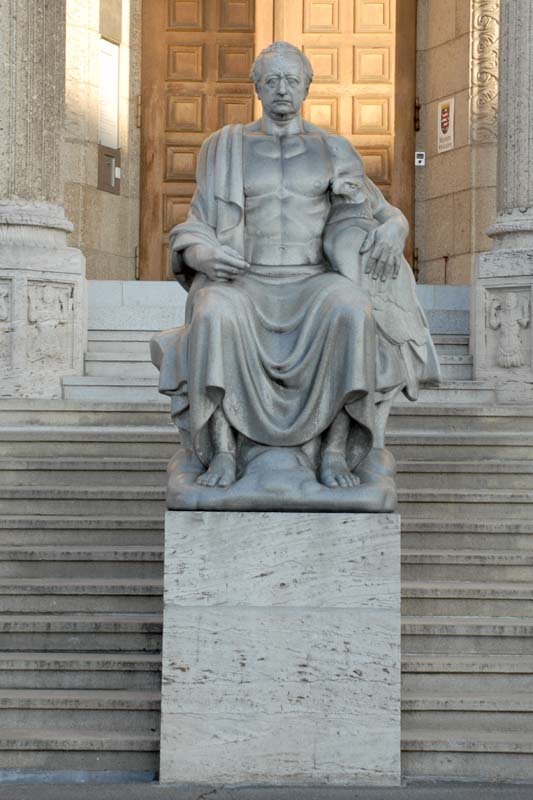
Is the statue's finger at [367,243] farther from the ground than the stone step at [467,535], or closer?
farther from the ground

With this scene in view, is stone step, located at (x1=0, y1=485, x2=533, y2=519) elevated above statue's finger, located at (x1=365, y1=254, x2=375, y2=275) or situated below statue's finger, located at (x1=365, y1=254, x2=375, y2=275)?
below

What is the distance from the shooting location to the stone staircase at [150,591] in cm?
603

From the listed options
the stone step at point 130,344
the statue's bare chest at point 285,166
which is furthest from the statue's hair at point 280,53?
the stone step at point 130,344

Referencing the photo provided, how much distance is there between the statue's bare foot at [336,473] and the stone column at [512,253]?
4.92m

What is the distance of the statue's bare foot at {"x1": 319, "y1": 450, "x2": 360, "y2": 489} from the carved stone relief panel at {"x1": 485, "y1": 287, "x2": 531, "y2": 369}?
5023 mm

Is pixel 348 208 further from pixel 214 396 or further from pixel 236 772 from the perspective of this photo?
pixel 236 772

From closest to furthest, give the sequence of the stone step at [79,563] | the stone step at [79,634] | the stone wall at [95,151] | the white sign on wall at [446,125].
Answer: the stone step at [79,634]
the stone step at [79,563]
the stone wall at [95,151]
the white sign on wall at [446,125]

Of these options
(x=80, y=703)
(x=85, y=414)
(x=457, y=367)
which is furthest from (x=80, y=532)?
(x=457, y=367)

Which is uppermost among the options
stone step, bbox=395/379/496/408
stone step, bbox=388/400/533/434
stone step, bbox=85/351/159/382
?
stone step, bbox=85/351/159/382

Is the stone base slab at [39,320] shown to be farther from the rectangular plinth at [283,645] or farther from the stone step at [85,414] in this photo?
the rectangular plinth at [283,645]

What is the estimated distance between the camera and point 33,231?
10688 millimetres

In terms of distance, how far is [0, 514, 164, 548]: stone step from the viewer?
305 inches

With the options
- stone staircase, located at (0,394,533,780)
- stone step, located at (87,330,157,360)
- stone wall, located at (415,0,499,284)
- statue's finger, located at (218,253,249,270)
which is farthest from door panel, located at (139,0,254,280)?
statue's finger, located at (218,253,249,270)

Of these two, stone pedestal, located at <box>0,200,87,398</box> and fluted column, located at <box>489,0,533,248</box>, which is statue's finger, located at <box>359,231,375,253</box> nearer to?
stone pedestal, located at <box>0,200,87,398</box>
